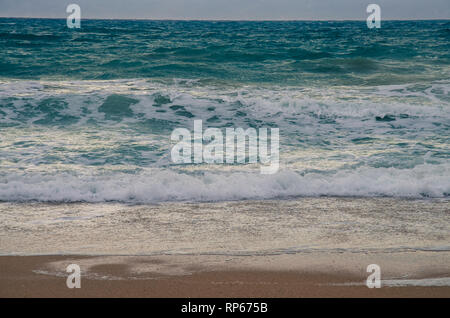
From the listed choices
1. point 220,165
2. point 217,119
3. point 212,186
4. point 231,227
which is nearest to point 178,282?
point 231,227

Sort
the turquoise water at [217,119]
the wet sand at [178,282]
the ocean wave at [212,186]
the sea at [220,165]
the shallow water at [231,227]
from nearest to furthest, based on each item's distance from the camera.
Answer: the wet sand at [178,282] < the shallow water at [231,227] < the sea at [220,165] < the ocean wave at [212,186] < the turquoise water at [217,119]

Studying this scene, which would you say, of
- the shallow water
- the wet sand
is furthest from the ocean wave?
the wet sand

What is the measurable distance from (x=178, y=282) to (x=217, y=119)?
663 cm

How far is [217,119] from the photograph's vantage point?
9.66 meters

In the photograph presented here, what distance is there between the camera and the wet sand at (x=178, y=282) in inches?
121

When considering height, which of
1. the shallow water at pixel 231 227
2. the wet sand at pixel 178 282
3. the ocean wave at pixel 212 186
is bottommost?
the wet sand at pixel 178 282

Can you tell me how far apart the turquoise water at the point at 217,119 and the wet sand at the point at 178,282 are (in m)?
2.03

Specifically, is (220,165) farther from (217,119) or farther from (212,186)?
(217,119)

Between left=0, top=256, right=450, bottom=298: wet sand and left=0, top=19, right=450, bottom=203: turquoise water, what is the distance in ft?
6.66

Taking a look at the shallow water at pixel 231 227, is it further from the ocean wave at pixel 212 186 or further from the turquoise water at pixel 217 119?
the turquoise water at pixel 217 119

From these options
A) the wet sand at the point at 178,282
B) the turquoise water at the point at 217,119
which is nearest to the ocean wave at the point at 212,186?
the turquoise water at the point at 217,119

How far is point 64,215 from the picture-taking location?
4.80 meters
